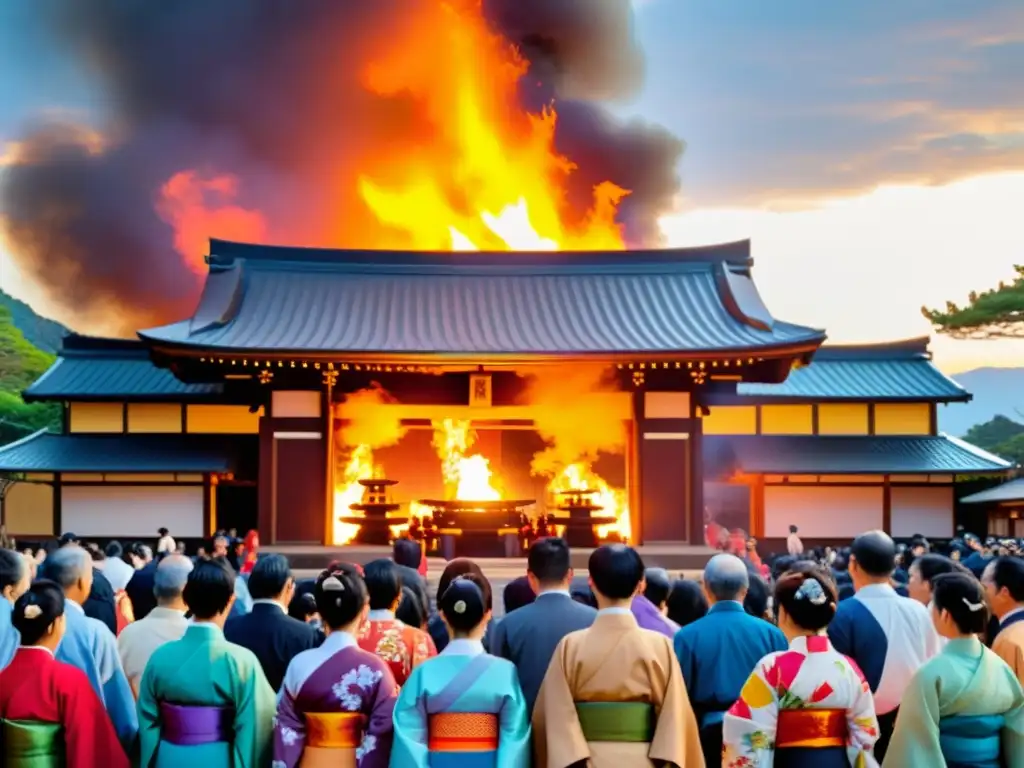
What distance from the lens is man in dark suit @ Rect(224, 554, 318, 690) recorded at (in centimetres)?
586

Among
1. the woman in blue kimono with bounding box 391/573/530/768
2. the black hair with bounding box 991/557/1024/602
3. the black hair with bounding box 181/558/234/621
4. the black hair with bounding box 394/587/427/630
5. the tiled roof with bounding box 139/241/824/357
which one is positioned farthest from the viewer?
the tiled roof with bounding box 139/241/824/357

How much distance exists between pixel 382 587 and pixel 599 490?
1445 centimetres

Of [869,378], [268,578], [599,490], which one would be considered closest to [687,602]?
[268,578]

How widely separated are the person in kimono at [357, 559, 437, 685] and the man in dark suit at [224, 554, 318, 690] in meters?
0.48

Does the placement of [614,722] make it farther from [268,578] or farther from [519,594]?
[519,594]

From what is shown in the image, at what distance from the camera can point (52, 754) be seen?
498 centimetres

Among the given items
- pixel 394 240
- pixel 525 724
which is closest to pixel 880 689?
pixel 525 724

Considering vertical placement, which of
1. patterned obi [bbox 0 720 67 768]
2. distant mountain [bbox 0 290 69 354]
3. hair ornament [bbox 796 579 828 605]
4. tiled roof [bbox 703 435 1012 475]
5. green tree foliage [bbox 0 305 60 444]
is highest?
distant mountain [bbox 0 290 69 354]

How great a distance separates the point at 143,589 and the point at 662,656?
4.54 m

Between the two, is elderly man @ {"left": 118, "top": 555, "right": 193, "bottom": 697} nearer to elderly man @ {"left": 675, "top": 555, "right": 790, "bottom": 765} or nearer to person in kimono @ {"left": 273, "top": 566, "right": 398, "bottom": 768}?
person in kimono @ {"left": 273, "top": 566, "right": 398, "bottom": 768}

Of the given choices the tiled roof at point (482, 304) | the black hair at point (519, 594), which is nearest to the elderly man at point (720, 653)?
the black hair at point (519, 594)

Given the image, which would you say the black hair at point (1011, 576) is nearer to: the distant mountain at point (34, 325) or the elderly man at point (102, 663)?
the elderly man at point (102, 663)

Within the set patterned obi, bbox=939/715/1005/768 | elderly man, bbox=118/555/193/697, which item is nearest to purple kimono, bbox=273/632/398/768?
elderly man, bbox=118/555/193/697

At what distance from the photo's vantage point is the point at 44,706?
16.3 ft
